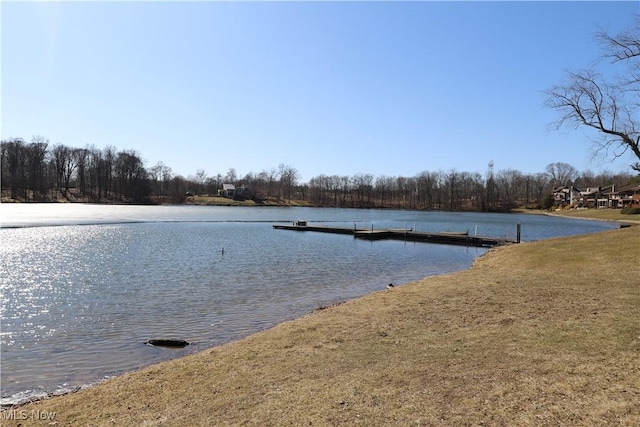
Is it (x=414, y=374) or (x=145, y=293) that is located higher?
(x=414, y=374)

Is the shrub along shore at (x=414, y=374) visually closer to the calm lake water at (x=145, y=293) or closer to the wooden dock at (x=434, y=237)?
the calm lake water at (x=145, y=293)

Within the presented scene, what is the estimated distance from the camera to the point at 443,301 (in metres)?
12.1

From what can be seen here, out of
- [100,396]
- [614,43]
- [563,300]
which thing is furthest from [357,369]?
[614,43]

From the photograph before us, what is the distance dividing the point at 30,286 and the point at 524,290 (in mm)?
19730

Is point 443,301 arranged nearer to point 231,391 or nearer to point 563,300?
point 563,300

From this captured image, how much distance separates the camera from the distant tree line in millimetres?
109375

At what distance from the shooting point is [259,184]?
185 meters

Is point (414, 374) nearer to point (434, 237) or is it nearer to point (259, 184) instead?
point (434, 237)

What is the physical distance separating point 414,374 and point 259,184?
181 m

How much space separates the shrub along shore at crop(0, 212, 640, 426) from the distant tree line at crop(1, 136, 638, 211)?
389 feet

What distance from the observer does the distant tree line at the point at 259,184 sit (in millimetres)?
109375

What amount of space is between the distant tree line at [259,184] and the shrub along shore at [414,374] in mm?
118700

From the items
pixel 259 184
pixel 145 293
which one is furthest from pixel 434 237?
pixel 259 184

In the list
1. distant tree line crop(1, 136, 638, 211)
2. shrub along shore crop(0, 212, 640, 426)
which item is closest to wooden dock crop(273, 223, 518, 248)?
shrub along shore crop(0, 212, 640, 426)
